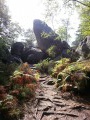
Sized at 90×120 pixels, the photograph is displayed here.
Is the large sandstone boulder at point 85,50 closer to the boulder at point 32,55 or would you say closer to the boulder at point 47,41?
the boulder at point 47,41

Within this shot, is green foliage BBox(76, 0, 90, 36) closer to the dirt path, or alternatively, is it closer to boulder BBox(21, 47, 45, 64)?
the dirt path

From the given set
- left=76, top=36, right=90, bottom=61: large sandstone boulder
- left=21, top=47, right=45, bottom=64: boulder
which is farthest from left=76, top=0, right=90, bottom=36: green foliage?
left=21, top=47, right=45, bottom=64: boulder

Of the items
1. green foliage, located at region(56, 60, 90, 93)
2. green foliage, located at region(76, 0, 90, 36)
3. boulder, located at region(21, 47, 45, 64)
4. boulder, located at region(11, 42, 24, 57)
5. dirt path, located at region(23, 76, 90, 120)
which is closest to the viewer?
dirt path, located at region(23, 76, 90, 120)

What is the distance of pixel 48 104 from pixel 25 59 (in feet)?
57.0

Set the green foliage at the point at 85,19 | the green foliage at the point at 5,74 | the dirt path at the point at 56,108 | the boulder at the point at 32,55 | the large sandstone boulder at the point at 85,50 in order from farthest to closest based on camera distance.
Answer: the boulder at the point at 32,55 < the large sandstone boulder at the point at 85,50 < the green foliage at the point at 85,19 < the green foliage at the point at 5,74 < the dirt path at the point at 56,108

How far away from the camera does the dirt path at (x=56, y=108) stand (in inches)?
279

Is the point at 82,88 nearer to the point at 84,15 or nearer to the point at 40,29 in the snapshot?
the point at 84,15

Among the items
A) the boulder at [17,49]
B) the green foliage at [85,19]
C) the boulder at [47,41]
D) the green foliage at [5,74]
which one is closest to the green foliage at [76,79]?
the green foliage at [5,74]

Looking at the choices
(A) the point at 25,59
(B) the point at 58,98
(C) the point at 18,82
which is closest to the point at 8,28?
(A) the point at 25,59

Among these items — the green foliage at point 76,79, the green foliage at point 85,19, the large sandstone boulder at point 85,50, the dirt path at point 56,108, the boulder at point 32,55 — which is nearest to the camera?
the dirt path at point 56,108

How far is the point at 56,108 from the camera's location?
8039mm

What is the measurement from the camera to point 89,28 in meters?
13.8

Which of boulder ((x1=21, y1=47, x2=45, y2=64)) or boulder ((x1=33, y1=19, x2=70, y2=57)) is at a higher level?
boulder ((x1=33, y1=19, x2=70, y2=57))

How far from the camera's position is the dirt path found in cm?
710
